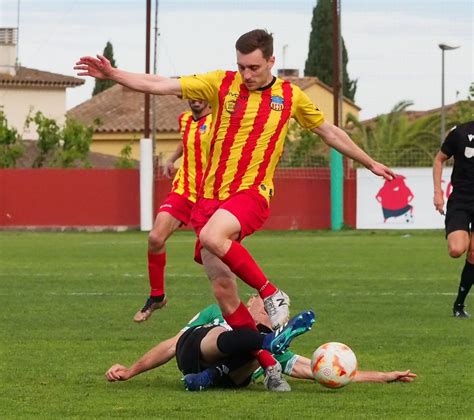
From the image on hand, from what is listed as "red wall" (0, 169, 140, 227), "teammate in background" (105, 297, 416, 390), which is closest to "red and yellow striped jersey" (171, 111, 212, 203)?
"teammate in background" (105, 297, 416, 390)

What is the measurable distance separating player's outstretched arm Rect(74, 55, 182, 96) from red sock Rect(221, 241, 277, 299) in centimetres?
113

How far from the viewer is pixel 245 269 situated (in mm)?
8453

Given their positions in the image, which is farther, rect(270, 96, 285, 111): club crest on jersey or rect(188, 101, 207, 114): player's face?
rect(188, 101, 207, 114): player's face

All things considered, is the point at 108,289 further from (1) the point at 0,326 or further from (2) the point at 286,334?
(2) the point at 286,334

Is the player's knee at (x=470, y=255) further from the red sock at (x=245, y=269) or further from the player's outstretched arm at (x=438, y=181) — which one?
the red sock at (x=245, y=269)

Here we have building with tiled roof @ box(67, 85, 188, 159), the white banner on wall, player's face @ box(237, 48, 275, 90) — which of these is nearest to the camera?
player's face @ box(237, 48, 275, 90)

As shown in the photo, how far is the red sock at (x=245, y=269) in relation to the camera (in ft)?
27.7

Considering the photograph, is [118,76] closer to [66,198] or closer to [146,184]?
[146,184]

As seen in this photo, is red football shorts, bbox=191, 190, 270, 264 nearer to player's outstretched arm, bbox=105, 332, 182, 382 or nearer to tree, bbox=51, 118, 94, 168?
player's outstretched arm, bbox=105, 332, 182, 382

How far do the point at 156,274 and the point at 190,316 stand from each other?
47.2 inches

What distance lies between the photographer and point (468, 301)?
15414 millimetres

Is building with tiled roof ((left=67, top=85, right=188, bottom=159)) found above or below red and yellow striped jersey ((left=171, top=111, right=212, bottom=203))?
above

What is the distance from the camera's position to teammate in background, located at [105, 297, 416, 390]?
8242 mm

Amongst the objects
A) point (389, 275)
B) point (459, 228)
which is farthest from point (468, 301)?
point (389, 275)
